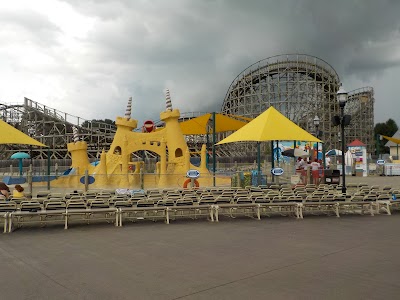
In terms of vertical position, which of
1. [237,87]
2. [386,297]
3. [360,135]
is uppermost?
[237,87]

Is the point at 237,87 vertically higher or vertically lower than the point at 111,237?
higher

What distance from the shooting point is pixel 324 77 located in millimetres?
51656

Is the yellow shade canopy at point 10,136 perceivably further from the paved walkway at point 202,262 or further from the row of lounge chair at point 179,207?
the paved walkway at point 202,262

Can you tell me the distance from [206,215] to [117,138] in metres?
12.3

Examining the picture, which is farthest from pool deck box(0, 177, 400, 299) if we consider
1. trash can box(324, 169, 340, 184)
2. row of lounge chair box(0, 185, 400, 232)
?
trash can box(324, 169, 340, 184)

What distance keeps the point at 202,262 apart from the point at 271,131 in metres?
9.59

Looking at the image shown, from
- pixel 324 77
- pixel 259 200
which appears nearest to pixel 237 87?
pixel 324 77

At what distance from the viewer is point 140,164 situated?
22750 mm

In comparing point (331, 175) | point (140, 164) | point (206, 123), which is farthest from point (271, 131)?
point (206, 123)

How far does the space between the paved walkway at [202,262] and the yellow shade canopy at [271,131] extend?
5.90 meters

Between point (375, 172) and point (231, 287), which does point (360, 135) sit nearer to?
point (375, 172)

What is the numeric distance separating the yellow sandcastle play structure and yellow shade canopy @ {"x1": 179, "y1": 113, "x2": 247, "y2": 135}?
626 centimetres

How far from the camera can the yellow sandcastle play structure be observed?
1838 centimetres

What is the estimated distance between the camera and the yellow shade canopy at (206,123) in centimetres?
2762
